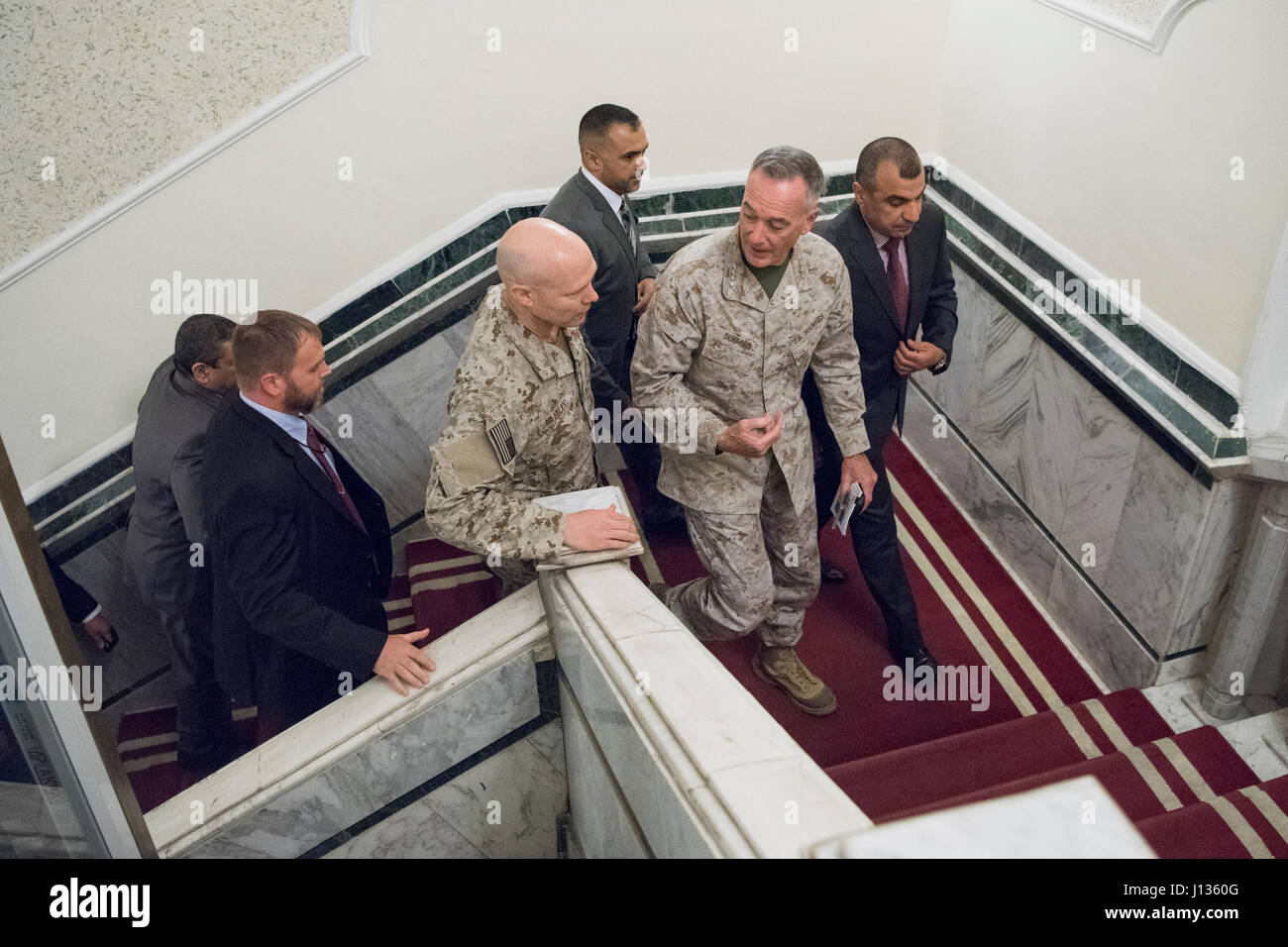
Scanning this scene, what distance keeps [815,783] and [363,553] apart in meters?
1.90

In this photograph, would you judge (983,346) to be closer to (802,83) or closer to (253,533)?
(802,83)

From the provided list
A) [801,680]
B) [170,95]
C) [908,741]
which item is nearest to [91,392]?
[170,95]

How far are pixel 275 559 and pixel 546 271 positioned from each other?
1063 millimetres

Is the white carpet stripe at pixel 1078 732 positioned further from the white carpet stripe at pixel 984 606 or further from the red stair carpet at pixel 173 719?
the red stair carpet at pixel 173 719

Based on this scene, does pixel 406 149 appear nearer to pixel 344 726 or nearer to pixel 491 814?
pixel 344 726

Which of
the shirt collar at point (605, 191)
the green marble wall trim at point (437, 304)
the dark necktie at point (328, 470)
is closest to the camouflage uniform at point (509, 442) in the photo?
the dark necktie at point (328, 470)

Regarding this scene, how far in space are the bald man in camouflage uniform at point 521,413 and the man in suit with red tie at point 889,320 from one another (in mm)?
1213

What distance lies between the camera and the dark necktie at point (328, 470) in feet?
10.2

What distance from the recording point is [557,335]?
2932mm

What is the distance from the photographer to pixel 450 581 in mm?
4418

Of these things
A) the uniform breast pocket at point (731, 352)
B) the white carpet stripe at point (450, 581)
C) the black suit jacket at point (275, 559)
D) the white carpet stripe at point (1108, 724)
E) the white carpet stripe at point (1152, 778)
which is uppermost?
the uniform breast pocket at point (731, 352)

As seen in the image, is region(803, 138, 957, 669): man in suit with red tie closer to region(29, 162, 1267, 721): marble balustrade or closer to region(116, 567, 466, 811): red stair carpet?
region(29, 162, 1267, 721): marble balustrade

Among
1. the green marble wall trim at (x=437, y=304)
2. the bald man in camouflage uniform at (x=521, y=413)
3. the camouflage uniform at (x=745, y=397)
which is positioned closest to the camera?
the bald man in camouflage uniform at (x=521, y=413)

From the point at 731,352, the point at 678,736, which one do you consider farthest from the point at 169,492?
the point at 678,736
